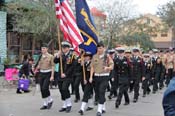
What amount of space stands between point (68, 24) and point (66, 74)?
141 cm

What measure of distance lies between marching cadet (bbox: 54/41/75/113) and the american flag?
1.05ft

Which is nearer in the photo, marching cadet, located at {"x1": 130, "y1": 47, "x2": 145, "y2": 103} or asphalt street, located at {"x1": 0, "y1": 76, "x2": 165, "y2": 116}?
asphalt street, located at {"x1": 0, "y1": 76, "x2": 165, "y2": 116}

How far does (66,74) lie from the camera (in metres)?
10.5

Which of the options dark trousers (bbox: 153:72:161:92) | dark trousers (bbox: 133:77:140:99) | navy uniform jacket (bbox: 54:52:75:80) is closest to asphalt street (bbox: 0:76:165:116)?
dark trousers (bbox: 133:77:140:99)

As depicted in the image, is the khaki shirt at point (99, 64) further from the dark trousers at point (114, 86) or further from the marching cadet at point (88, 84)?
the dark trousers at point (114, 86)

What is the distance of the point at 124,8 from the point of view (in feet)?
125

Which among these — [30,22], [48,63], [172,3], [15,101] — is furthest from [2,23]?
[172,3]

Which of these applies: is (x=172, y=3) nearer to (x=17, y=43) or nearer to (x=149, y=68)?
(x=17, y=43)

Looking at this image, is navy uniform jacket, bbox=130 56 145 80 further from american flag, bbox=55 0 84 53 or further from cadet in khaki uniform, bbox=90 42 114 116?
cadet in khaki uniform, bbox=90 42 114 116

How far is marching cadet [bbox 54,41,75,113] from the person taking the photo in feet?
34.1

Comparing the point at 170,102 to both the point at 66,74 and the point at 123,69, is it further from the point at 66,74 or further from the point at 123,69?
the point at 123,69

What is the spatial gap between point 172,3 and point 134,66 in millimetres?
31993

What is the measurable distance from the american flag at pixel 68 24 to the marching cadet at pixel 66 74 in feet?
1.05

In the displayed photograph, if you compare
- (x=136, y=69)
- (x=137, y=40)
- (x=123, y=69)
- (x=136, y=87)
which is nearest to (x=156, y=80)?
(x=136, y=69)
